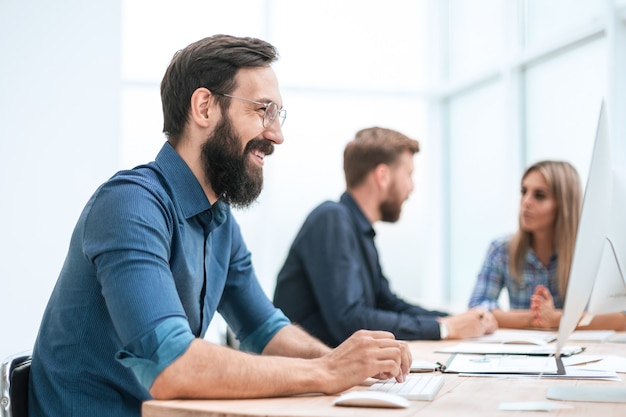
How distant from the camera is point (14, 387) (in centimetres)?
147

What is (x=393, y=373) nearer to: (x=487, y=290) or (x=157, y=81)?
(x=487, y=290)

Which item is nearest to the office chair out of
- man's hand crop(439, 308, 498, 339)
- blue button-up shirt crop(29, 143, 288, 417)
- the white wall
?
blue button-up shirt crop(29, 143, 288, 417)

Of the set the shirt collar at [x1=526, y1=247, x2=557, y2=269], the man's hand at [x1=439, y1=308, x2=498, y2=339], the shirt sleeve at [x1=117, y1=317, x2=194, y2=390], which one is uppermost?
the shirt collar at [x1=526, y1=247, x2=557, y2=269]

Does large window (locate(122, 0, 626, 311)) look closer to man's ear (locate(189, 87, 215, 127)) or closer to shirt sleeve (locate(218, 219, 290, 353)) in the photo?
shirt sleeve (locate(218, 219, 290, 353))

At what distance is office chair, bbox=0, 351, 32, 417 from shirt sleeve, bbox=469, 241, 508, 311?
210 centimetres

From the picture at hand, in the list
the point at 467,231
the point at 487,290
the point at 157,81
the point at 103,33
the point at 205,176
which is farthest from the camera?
the point at 467,231

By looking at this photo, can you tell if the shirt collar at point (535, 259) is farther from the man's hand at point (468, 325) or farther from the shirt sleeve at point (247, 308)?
the shirt sleeve at point (247, 308)

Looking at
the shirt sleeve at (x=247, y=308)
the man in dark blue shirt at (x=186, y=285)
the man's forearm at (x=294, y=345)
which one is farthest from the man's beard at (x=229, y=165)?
the man's forearm at (x=294, y=345)

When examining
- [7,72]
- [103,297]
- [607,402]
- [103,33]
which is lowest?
[607,402]

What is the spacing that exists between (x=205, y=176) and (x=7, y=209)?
1.91 meters

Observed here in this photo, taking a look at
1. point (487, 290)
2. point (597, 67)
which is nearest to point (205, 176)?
point (487, 290)

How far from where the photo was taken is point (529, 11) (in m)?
4.57

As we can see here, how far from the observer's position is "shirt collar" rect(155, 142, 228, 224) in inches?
64.1

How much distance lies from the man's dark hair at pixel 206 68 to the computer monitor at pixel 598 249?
0.79 meters
